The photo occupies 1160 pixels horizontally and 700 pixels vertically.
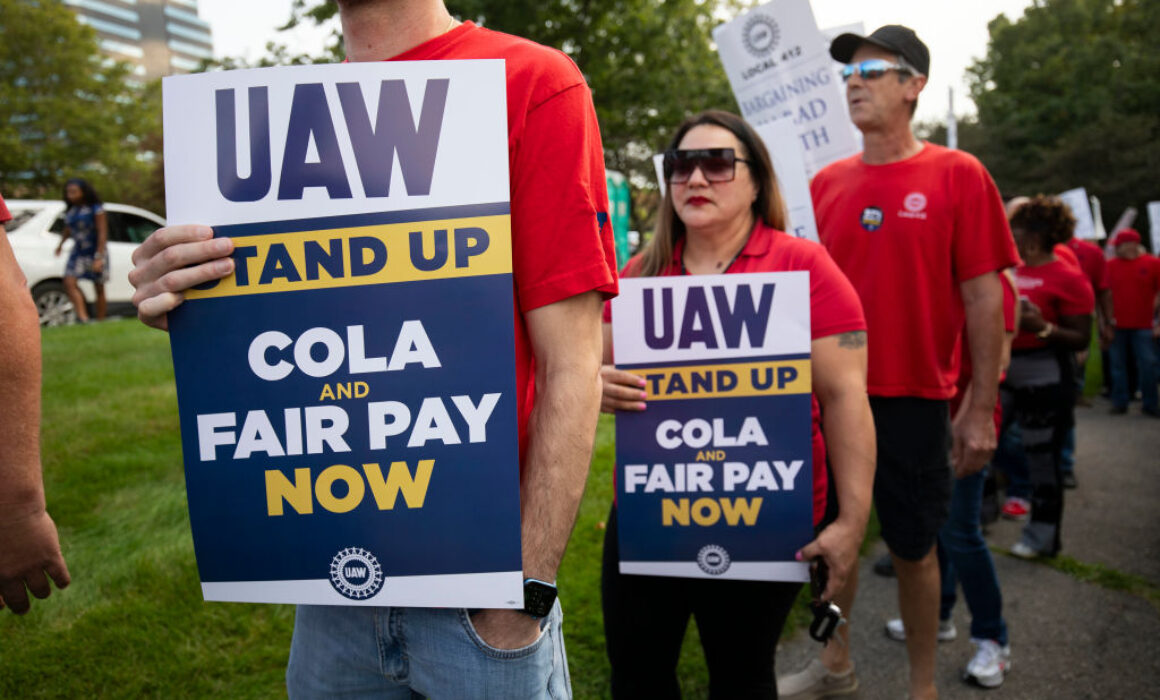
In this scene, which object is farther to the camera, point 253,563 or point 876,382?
point 876,382

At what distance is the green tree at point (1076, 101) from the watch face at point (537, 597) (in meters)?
34.5

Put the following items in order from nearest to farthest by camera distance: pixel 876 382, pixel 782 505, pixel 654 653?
pixel 782 505 → pixel 654 653 → pixel 876 382

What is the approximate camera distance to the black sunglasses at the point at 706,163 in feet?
7.69

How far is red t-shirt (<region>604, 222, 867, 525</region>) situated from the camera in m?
2.18

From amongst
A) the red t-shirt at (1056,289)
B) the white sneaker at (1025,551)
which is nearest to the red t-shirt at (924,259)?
the white sneaker at (1025,551)

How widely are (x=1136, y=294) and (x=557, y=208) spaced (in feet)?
32.1

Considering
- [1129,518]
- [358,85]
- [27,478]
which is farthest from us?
[1129,518]

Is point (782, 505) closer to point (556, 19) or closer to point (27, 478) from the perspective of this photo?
point (27, 478)

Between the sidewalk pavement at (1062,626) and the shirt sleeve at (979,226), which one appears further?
the sidewalk pavement at (1062,626)

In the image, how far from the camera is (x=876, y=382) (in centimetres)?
288

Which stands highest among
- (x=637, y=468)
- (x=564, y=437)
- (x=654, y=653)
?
(x=564, y=437)

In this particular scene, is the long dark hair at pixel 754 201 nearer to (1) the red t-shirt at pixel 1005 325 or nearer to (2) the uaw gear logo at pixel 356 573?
(2) the uaw gear logo at pixel 356 573

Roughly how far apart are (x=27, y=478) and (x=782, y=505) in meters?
1.63

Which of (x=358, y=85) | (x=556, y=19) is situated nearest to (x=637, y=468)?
(x=358, y=85)
